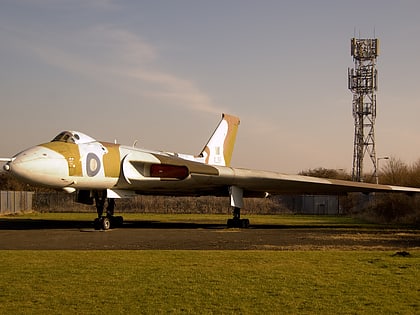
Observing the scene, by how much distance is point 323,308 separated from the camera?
604 cm

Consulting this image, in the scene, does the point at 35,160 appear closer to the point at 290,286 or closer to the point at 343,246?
the point at 343,246

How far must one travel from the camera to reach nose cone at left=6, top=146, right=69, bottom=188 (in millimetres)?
16281

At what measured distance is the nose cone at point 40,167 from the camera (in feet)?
53.4

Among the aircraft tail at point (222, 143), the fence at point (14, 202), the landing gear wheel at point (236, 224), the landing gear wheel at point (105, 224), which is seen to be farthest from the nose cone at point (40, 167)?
the fence at point (14, 202)

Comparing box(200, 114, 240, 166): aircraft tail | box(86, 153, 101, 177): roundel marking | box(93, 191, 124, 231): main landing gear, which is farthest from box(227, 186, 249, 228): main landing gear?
box(86, 153, 101, 177): roundel marking

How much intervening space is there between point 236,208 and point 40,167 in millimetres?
8530

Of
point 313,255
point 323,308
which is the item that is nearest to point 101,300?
point 323,308

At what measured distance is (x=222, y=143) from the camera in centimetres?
2733

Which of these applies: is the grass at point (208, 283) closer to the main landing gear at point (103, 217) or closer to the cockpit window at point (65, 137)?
the cockpit window at point (65, 137)

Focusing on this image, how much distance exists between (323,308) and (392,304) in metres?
0.84

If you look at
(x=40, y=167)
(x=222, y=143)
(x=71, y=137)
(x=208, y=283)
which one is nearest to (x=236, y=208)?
(x=222, y=143)

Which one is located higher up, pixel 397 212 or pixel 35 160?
pixel 35 160

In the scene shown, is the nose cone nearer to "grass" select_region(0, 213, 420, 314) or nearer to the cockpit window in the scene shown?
the cockpit window

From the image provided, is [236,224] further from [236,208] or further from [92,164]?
[92,164]
